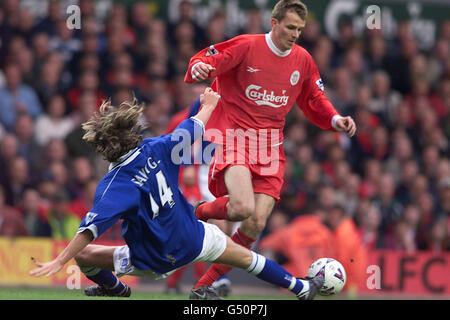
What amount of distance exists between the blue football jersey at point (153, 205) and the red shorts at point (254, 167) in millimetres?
886

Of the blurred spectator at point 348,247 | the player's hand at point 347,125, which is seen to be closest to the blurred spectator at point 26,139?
the blurred spectator at point 348,247

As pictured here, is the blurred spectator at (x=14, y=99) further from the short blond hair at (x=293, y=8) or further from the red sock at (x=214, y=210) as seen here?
the short blond hair at (x=293, y=8)

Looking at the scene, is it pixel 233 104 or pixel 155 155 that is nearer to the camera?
pixel 155 155

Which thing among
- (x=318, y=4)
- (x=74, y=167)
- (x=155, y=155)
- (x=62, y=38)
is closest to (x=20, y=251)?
(x=74, y=167)

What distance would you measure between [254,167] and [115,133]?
156 centimetres

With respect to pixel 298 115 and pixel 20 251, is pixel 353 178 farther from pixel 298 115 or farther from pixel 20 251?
pixel 20 251

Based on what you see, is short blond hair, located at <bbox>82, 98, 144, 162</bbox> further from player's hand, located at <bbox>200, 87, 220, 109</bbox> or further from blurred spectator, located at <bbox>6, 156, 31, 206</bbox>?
blurred spectator, located at <bbox>6, 156, 31, 206</bbox>

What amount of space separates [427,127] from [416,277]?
9.92 feet

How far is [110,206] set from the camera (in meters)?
5.21

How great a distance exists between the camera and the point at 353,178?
11.1 metres

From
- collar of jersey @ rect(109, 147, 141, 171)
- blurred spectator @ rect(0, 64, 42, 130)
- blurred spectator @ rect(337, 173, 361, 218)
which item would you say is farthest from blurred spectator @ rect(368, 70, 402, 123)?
collar of jersey @ rect(109, 147, 141, 171)

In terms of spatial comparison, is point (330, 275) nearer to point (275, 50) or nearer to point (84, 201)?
point (275, 50)

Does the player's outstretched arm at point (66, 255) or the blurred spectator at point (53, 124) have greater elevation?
the player's outstretched arm at point (66, 255)

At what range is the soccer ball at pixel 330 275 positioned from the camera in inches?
241
